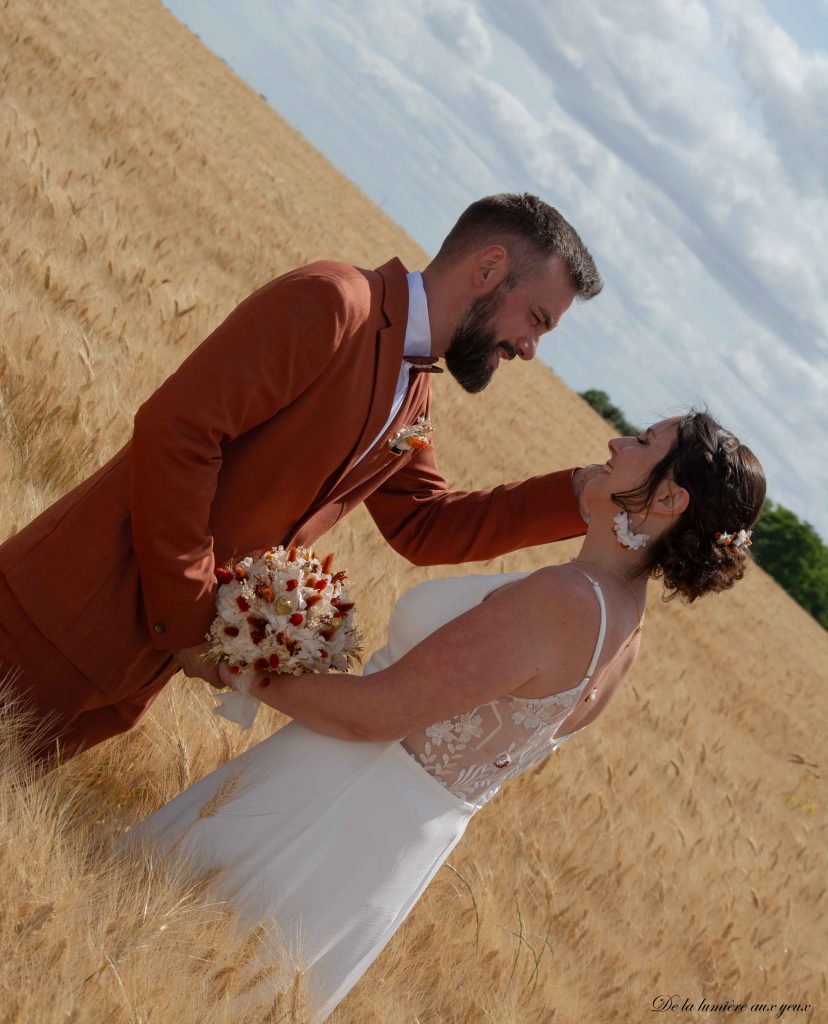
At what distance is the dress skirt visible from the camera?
281 cm

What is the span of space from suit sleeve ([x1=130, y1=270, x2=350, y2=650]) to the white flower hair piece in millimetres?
1191

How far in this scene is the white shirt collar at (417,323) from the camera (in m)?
2.97

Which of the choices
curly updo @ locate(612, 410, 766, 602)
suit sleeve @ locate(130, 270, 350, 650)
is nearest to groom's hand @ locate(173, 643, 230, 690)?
suit sleeve @ locate(130, 270, 350, 650)

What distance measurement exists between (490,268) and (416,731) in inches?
51.8

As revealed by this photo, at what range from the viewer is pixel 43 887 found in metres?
2.12

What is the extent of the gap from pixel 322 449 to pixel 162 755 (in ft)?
4.29

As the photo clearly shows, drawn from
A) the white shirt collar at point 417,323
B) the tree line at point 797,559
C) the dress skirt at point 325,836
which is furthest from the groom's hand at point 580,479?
the tree line at point 797,559

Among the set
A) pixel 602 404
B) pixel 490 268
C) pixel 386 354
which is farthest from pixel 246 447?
pixel 602 404

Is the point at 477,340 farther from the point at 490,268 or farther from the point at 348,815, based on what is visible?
the point at 348,815

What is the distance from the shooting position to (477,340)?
2986 millimetres

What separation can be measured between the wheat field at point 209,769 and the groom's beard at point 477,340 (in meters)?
1.55

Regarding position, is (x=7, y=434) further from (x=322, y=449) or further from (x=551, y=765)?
(x=551, y=765)

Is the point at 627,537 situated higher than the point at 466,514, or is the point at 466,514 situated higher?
the point at 627,537

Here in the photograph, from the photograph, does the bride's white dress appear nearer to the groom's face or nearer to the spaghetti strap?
the spaghetti strap
